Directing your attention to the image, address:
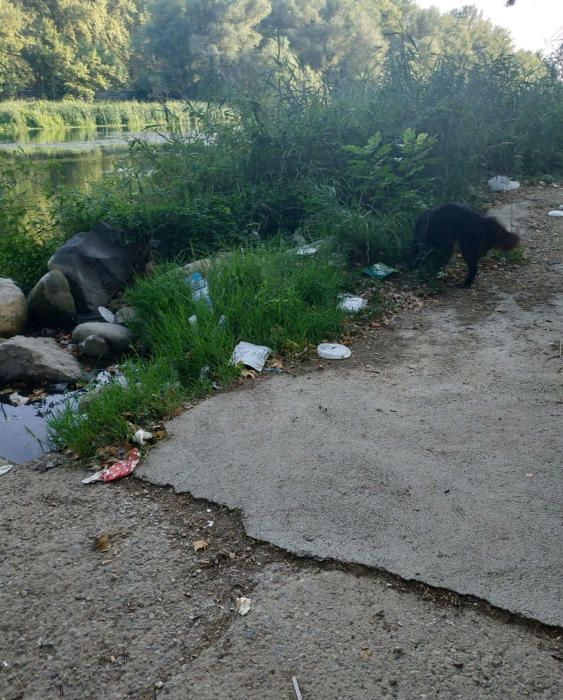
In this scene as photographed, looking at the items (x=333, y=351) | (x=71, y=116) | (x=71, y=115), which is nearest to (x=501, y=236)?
(x=333, y=351)

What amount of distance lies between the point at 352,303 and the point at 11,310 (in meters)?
3.26

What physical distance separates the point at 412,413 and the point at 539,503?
38.6 inches

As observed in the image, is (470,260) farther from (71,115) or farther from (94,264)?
(71,115)

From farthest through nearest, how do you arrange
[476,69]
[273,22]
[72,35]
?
1. [72,35]
2. [273,22]
3. [476,69]

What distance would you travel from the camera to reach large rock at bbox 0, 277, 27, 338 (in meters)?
5.80

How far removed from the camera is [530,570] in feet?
7.66

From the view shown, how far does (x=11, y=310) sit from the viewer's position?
5.86 meters

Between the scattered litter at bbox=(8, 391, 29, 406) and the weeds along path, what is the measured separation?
1.82 meters

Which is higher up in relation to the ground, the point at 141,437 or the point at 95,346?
the point at 141,437

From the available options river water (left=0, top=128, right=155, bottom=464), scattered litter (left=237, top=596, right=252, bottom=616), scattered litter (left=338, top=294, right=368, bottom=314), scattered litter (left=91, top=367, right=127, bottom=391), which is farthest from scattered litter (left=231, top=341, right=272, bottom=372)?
scattered litter (left=237, top=596, right=252, bottom=616)

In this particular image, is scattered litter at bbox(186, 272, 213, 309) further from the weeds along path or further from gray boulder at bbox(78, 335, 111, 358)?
the weeds along path

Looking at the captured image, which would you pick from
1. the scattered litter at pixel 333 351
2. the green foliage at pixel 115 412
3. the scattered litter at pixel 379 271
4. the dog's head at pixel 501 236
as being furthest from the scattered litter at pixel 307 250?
the green foliage at pixel 115 412

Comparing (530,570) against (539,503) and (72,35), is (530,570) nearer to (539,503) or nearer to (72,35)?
(539,503)

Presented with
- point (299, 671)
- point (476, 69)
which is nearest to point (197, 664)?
point (299, 671)
